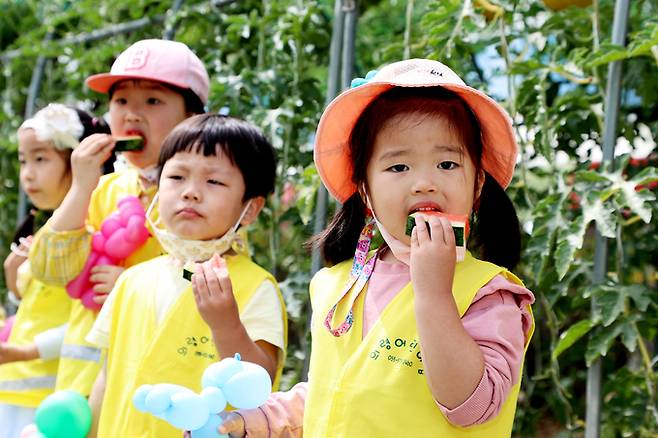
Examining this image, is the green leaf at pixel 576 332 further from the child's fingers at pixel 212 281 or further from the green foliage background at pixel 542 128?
the child's fingers at pixel 212 281

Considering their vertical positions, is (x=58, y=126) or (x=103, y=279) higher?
(x=58, y=126)

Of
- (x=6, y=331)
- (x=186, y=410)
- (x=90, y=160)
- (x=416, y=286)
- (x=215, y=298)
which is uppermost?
(x=90, y=160)

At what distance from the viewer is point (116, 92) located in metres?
2.79

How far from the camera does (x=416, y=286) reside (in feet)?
5.03

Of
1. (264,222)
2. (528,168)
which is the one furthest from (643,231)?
(264,222)

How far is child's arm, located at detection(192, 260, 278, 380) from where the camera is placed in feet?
6.34

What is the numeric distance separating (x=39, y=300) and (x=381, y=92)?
1.56 m

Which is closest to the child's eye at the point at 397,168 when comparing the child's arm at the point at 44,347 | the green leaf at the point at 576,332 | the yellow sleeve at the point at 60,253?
the green leaf at the point at 576,332

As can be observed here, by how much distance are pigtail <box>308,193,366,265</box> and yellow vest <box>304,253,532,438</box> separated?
0.73 ft

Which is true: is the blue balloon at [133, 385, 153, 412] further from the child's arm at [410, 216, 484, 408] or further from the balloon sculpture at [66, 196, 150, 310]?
the balloon sculpture at [66, 196, 150, 310]

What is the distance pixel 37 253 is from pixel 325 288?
1.07 metres

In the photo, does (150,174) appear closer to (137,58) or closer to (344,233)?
(137,58)

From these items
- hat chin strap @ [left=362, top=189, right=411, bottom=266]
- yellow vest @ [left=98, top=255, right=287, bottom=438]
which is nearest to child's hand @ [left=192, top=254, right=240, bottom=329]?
yellow vest @ [left=98, top=255, right=287, bottom=438]

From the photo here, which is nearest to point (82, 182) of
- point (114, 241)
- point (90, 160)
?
point (90, 160)
